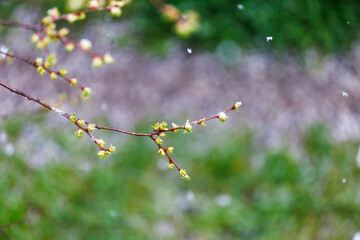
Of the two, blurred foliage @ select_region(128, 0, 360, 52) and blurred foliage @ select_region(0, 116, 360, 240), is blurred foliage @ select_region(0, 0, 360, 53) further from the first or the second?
blurred foliage @ select_region(0, 116, 360, 240)

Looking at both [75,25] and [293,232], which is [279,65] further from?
[75,25]

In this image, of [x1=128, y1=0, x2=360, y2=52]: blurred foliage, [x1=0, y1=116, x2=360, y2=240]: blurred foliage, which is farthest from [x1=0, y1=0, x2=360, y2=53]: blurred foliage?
[x1=0, y1=116, x2=360, y2=240]: blurred foliage

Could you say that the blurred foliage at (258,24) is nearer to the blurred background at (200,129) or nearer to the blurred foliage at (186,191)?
the blurred background at (200,129)

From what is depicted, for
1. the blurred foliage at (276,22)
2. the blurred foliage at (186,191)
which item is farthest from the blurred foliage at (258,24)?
the blurred foliage at (186,191)

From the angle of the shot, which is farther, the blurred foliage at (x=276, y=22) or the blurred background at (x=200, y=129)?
the blurred foliage at (x=276, y=22)

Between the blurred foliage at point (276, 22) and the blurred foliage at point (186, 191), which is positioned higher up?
the blurred foliage at point (276, 22)

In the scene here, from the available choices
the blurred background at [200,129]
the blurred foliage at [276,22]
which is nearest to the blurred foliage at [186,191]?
the blurred background at [200,129]
